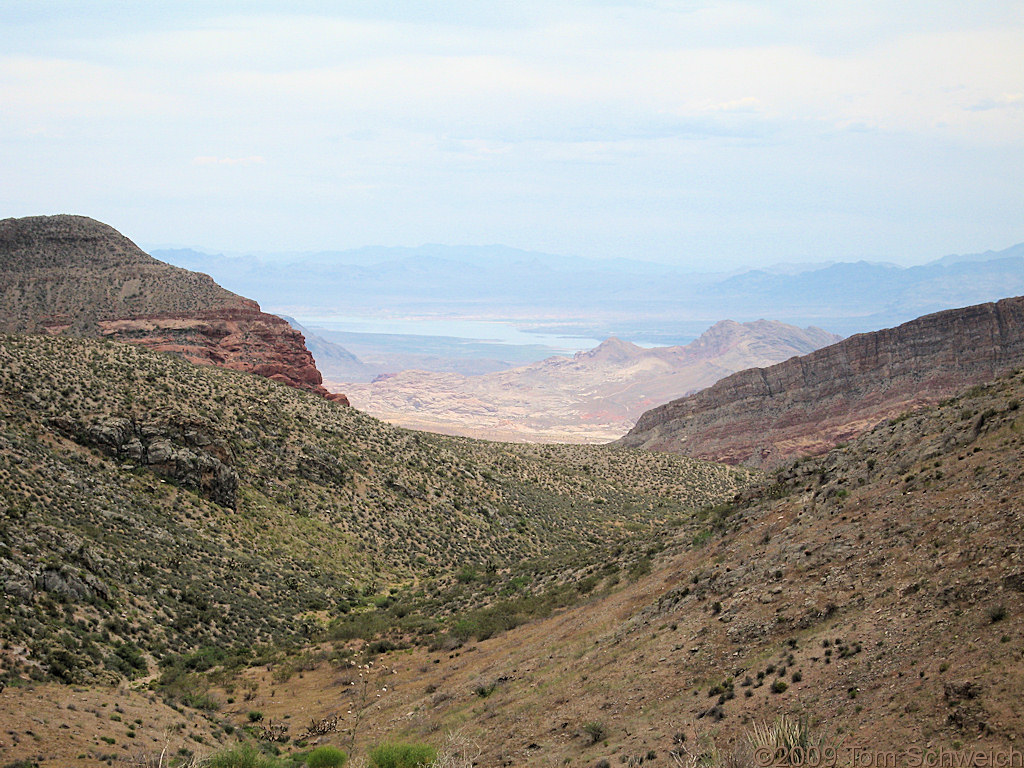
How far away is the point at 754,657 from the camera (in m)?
15.3

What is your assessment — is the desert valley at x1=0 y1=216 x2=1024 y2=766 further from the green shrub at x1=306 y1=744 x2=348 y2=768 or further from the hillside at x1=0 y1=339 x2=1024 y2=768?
the green shrub at x1=306 y1=744 x2=348 y2=768

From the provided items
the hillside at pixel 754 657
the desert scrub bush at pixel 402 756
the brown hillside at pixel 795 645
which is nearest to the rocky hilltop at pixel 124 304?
the hillside at pixel 754 657

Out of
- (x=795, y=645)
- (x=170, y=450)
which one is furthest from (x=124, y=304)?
(x=795, y=645)

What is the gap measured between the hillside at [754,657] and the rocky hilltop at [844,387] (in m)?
48.0

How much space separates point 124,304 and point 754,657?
59594 mm

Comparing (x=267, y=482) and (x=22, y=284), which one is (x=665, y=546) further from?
(x=22, y=284)

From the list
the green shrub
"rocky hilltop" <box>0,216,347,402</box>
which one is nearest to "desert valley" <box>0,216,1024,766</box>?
the green shrub

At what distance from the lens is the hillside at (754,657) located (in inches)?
485

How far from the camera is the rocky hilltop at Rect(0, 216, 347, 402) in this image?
189 feet

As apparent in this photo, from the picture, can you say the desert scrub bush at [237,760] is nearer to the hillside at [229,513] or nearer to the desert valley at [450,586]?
the desert valley at [450,586]

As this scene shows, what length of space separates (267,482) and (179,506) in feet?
20.4

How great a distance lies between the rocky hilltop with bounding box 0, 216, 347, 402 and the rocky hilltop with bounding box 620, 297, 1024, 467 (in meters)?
39.5

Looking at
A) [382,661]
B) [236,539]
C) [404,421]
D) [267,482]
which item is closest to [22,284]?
[267,482]

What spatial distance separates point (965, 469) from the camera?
18.1 meters
